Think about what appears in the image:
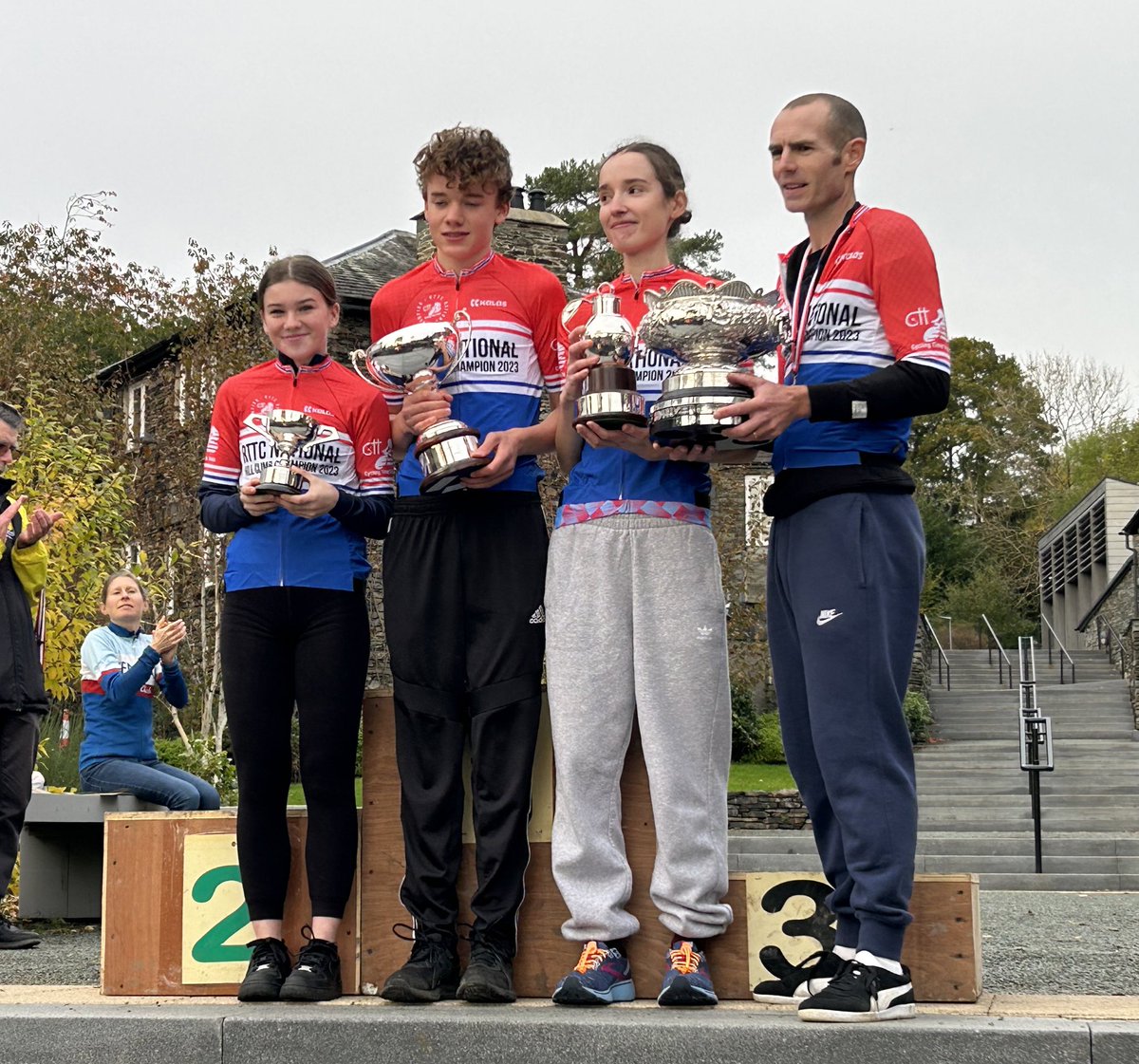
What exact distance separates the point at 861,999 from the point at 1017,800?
15.8 metres

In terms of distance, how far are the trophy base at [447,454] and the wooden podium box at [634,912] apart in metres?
0.81

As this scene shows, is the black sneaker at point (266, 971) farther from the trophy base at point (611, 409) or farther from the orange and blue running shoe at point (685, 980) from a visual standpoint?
the trophy base at point (611, 409)

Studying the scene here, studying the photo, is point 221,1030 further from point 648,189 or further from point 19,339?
point 19,339

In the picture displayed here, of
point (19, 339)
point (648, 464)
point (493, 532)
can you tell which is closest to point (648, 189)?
point (648, 464)

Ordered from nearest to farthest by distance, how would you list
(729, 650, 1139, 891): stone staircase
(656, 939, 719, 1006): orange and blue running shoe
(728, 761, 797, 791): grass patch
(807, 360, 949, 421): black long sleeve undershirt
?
(807, 360, 949, 421): black long sleeve undershirt
(656, 939, 719, 1006): orange and blue running shoe
(729, 650, 1139, 891): stone staircase
(728, 761, 797, 791): grass patch

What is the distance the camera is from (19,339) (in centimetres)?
2797

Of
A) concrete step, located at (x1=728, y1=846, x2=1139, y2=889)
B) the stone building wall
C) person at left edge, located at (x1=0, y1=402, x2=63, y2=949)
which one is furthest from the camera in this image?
the stone building wall

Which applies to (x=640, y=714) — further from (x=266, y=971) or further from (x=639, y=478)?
(x=266, y=971)

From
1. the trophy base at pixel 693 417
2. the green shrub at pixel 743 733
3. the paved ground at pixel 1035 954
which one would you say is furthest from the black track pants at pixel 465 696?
the green shrub at pixel 743 733

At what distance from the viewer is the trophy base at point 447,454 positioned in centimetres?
427

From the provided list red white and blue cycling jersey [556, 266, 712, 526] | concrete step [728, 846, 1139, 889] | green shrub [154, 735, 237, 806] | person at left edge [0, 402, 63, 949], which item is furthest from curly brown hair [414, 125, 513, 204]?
concrete step [728, 846, 1139, 889]

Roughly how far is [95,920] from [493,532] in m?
5.18

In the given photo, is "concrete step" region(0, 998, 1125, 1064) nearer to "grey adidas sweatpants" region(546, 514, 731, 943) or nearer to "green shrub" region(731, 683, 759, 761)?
"grey adidas sweatpants" region(546, 514, 731, 943)

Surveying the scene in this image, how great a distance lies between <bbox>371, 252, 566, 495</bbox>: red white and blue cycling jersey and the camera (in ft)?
15.3
